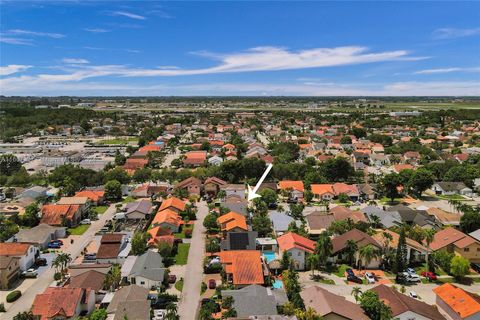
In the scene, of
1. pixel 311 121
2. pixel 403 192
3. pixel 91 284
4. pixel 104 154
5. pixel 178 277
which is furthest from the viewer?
pixel 311 121

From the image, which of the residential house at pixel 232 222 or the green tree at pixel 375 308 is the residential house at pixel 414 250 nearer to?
the green tree at pixel 375 308

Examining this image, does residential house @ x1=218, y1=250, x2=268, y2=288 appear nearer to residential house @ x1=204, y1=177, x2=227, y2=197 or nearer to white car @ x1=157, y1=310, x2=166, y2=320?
white car @ x1=157, y1=310, x2=166, y2=320

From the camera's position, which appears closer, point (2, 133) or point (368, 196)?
point (368, 196)

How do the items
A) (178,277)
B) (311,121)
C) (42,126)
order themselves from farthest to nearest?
(311,121) → (42,126) → (178,277)

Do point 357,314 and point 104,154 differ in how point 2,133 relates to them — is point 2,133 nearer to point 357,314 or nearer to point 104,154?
point 104,154

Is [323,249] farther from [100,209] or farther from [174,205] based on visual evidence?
[100,209]

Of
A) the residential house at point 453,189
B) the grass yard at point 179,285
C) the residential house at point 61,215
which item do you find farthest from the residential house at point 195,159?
the grass yard at point 179,285

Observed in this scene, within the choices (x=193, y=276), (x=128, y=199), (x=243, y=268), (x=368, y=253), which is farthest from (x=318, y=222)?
(x=128, y=199)

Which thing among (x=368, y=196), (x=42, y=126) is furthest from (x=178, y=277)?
(x=42, y=126)
